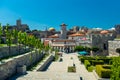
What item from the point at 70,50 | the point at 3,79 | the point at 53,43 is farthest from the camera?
the point at 53,43

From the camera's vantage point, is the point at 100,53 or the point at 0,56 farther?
the point at 100,53

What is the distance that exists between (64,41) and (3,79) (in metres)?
68.3

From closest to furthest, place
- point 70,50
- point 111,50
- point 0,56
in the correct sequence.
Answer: point 0,56 → point 111,50 → point 70,50

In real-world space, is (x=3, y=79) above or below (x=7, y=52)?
below

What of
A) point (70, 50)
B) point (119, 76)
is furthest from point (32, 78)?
point (70, 50)

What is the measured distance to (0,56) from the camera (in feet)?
81.9

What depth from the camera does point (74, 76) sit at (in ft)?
69.9

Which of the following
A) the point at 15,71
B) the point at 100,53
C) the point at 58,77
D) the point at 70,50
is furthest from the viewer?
the point at 70,50

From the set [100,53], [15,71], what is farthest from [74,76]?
[100,53]

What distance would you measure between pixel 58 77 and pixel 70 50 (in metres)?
63.1

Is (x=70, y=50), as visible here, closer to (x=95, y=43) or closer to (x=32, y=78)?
(x=95, y=43)

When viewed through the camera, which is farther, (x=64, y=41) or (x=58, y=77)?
(x=64, y=41)

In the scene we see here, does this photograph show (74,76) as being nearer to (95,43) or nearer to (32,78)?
(32,78)

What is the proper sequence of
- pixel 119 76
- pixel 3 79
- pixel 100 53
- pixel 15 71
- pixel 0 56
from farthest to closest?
pixel 100 53 < pixel 0 56 < pixel 15 71 < pixel 3 79 < pixel 119 76
